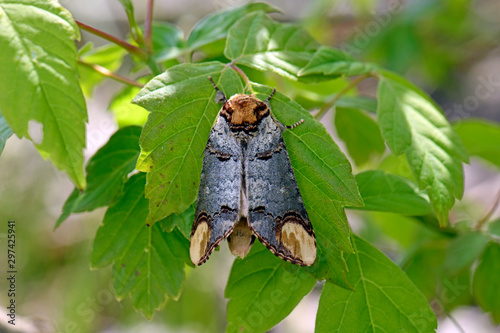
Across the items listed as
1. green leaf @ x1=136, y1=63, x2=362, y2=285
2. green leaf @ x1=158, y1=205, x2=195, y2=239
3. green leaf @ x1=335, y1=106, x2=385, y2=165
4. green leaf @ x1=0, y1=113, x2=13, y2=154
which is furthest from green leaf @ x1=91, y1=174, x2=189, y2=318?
green leaf @ x1=335, y1=106, x2=385, y2=165

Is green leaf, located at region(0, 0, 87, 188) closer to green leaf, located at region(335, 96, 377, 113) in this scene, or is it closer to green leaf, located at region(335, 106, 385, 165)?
green leaf, located at region(335, 96, 377, 113)

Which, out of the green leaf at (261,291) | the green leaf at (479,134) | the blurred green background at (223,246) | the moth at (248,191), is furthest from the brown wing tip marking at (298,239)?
the blurred green background at (223,246)

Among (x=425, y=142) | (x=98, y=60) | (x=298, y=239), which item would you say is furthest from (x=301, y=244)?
(x=98, y=60)

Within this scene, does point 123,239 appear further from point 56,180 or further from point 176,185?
point 56,180

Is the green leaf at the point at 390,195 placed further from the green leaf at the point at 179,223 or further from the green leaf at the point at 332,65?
the green leaf at the point at 179,223

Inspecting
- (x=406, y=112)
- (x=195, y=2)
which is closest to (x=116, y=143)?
(x=406, y=112)
